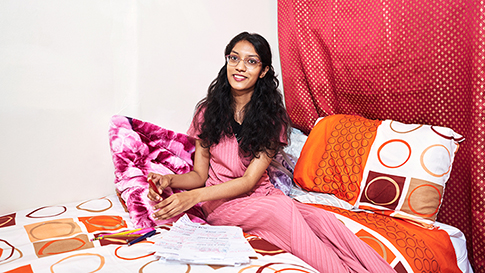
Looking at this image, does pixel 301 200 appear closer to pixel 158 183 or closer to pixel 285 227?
pixel 285 227

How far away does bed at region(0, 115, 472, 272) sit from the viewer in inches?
37.0

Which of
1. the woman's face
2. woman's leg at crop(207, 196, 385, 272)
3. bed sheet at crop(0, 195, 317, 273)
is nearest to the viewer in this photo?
bed sheet at crop(0, 195, 317, 273)

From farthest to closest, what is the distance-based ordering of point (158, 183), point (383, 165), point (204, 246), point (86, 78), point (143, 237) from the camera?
point (86, 78) → point (383, 165) → point (158, 183) → point (143, 237) → point (204, 246)

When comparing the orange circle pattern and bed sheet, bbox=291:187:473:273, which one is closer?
bed sheet, bbox=291:187:473:273

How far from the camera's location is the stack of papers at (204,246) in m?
0.88

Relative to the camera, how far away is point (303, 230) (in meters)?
1.04

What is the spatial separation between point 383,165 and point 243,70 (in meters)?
0.73

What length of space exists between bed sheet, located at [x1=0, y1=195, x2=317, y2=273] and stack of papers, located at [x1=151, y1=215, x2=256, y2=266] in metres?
0.02

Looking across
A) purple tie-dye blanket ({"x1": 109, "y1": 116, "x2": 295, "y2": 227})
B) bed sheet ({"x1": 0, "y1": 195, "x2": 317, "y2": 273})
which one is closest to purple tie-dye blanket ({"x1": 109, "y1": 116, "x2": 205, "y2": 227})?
purple tie-dye blanket ({"x1": 109, "y1": 116, "x2": 295, "y2": 227})

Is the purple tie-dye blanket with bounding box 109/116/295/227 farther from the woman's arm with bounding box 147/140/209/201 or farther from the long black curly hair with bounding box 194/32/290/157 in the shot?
the long black curly hair with bounding box 194/32/290/157

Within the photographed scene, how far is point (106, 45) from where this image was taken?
5.00 feet

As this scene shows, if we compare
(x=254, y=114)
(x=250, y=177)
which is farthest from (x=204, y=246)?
(x=254, y=114)

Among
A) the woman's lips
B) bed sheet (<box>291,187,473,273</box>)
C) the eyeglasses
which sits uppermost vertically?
the eyeglasses

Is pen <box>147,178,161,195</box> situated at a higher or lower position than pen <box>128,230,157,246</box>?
higher
